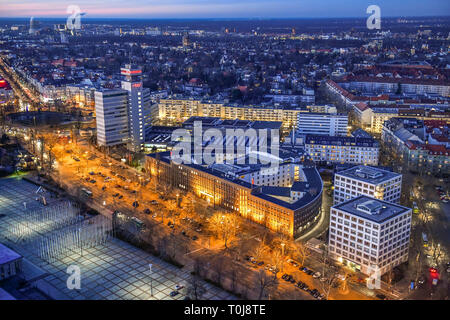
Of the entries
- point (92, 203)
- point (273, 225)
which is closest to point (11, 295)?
point (92, 203)

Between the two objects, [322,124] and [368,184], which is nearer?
[368,184]

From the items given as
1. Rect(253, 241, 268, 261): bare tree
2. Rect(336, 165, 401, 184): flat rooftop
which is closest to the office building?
Rect(336, 165, 401, 184): flat rooftop

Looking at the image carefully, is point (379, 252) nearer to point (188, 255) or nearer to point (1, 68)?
point (188, 255)

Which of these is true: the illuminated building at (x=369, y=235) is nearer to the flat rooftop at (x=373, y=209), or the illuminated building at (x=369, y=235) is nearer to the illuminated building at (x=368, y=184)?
the flat rooftop at (x=373, y=209)
